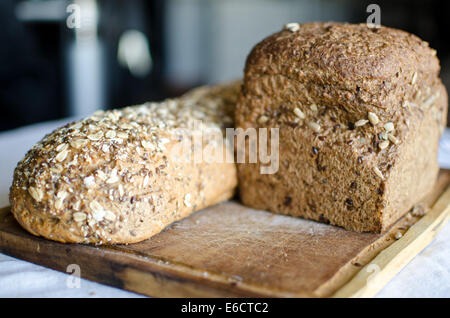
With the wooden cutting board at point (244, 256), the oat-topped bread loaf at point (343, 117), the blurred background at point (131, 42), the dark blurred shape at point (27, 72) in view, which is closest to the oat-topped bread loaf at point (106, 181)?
the wooden cutting board at point (244, 256)

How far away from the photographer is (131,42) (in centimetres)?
574

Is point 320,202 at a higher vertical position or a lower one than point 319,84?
lower

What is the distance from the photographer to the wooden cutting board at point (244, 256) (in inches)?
41.3

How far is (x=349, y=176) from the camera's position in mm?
1369

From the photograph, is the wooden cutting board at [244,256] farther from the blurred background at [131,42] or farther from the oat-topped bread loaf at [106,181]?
the blurred background at [131,42]

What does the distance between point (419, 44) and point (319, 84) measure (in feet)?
1.31

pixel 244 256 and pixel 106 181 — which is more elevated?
pixel 106 181

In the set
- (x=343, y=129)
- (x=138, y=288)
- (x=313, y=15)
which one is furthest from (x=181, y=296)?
(x=313, y=15)

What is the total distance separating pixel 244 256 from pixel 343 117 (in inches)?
21.4

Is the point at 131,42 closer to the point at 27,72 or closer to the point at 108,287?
the point at 27,72

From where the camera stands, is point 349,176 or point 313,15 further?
point 313,15

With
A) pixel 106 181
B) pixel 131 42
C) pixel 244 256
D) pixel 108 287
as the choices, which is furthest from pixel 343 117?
pixel 131 42

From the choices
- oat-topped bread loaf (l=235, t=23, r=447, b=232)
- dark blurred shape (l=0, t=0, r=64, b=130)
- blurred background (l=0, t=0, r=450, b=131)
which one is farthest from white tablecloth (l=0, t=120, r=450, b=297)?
dark blurred shape (l=0, t=0, r=64, b=130)
